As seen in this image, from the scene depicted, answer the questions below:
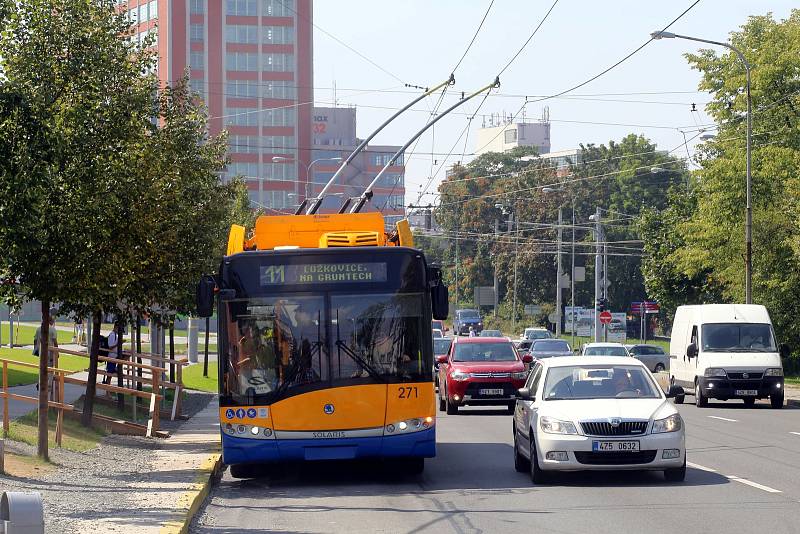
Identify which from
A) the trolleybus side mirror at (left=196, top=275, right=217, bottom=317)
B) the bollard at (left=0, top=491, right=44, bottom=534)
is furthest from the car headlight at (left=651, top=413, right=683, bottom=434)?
the bollard at (left=0, top=491, right=44, bottom=534)

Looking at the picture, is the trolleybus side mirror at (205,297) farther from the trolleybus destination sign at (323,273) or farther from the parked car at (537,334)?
the parked car at (537,334)

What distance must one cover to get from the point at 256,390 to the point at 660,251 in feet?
149

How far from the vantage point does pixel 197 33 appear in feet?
397

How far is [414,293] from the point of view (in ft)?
52.1

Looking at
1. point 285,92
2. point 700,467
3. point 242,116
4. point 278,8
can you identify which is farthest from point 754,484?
point 278,8

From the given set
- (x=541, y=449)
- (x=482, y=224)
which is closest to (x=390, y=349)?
(x=541, y=449)

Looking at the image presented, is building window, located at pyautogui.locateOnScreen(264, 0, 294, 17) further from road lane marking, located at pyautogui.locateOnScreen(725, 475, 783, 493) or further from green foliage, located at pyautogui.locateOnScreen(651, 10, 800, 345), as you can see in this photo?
road lane marking, located at pyautogui.locateOnScreen(725, 475, 783, 493)

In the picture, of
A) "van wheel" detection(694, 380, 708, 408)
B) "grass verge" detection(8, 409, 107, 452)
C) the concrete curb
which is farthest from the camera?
"van wheel" detection(694, 380, 708, 408)

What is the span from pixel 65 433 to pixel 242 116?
341ft

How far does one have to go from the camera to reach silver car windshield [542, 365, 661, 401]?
15.4m

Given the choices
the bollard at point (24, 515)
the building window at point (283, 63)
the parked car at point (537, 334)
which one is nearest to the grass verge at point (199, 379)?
the parked car at point (537, 334)

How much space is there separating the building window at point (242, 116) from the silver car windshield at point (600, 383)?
353 feet

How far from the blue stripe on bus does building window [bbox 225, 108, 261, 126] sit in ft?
353

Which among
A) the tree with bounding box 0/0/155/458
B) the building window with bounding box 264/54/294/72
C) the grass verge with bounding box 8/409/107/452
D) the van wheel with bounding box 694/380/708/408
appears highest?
the building window with bounding box 264/54/294/72
